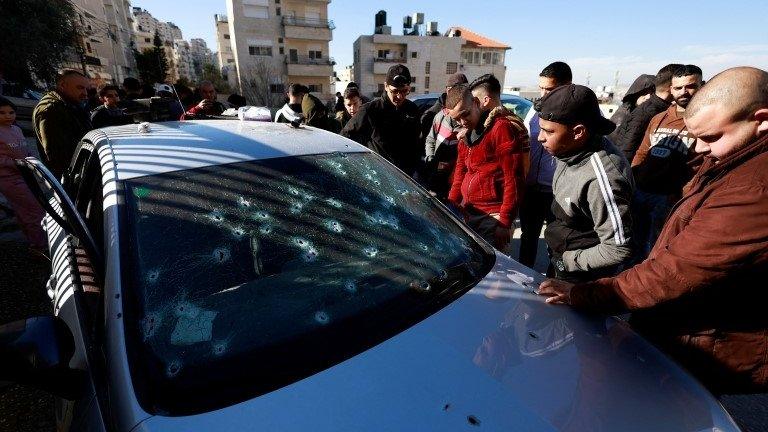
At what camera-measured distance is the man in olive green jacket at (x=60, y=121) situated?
3254 mm

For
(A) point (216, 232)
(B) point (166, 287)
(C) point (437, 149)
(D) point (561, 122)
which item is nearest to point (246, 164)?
(A) point (216, 232)

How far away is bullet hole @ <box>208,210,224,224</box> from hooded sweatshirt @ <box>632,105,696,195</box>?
3.04 metres

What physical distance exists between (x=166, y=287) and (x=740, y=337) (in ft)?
6.14

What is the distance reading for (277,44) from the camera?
3175cm

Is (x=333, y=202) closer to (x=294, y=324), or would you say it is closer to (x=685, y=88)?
(x=294, y=324)

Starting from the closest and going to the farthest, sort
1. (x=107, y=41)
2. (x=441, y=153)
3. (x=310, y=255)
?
(x=310, y=255) < (x=441, y=153) < (x=107, y=41)

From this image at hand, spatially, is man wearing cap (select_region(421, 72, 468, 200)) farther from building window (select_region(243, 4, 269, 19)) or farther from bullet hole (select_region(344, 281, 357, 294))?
building window (select_region(243, 4, 269, 19))

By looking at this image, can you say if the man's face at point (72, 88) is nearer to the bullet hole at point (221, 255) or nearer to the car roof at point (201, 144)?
the car roof at point (201, 144)

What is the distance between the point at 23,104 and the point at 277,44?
23.6 m

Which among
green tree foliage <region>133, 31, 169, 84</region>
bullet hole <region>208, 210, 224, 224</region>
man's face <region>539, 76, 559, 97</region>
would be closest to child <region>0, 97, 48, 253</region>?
bullet hole <region>208, 210, 224, 224</region>

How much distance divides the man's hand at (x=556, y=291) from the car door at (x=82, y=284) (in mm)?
1469

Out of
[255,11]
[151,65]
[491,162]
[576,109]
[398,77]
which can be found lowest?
[491,162]

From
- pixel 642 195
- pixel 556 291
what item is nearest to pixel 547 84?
pixel 642 195

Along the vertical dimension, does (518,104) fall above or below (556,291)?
above
